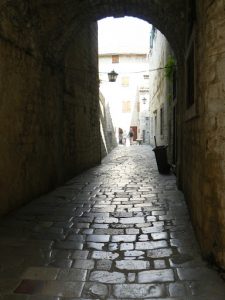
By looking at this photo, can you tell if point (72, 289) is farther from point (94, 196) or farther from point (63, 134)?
point (63, 134)

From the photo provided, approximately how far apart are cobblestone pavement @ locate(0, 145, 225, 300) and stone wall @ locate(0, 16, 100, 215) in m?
0.59

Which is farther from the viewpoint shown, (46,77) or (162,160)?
(162,160)

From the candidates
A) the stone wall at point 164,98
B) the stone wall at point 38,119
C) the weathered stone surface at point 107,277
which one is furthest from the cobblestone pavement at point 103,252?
the stone wall at point 164,98

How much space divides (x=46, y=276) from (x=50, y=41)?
5.35m

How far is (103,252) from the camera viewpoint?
11.8 feet

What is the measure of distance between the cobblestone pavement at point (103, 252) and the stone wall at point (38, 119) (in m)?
0.59

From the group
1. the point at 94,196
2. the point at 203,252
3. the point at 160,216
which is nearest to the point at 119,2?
the point at 94,196

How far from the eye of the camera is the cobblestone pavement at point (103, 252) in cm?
276

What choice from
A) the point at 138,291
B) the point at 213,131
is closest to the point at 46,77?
the point at 213,131

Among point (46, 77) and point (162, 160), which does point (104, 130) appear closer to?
point (162, 160)

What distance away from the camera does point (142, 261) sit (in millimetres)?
3344

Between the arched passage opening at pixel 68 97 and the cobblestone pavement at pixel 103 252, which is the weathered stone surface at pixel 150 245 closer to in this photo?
the cobblestone pavement at pixel 103 252

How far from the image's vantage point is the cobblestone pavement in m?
2.76

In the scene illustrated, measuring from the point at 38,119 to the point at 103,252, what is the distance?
364cm
